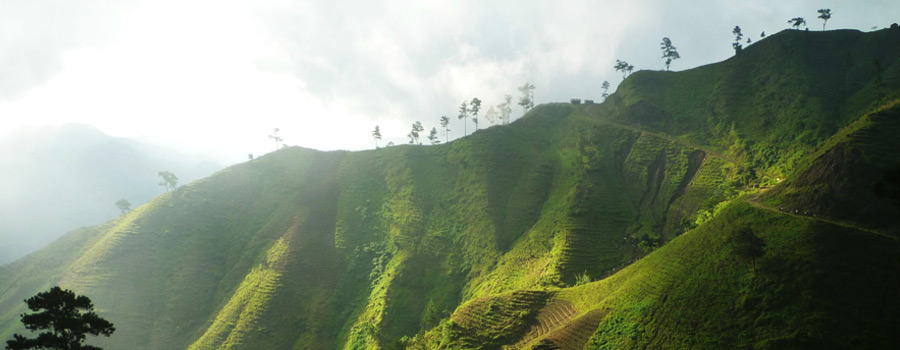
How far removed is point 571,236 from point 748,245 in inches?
1167

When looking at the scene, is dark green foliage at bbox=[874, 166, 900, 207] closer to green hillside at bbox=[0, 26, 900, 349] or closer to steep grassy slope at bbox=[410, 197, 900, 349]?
green hillside at bbox=[0, 26, 900, 349]

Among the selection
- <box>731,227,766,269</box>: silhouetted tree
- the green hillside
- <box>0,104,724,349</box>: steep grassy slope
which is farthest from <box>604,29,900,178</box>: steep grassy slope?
<box>731,227,766,269</box>: silhouetted tree

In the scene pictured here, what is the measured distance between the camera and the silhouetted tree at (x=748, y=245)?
108 feet

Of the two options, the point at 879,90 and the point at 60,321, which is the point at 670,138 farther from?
the point at 60,321

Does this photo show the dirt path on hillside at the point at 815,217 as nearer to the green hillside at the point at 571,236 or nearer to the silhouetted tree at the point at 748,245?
the green hillside at the point at 571,236

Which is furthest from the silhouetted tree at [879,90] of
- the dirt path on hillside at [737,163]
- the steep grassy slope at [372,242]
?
the steep grassy slope at [372,242]

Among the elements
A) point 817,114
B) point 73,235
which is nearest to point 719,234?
point 817,114

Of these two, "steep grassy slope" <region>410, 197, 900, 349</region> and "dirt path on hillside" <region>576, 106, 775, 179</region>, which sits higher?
"dirt path on hillside" <region>576, 106, 775, 179</region>

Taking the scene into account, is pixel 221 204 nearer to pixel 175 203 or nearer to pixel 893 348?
pixel 175 203

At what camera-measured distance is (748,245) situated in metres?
33.5

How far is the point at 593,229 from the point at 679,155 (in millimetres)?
28538

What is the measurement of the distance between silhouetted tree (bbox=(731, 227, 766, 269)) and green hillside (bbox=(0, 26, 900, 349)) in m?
0.23

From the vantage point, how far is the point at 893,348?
24.8 m

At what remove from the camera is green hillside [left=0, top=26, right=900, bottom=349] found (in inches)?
1253
